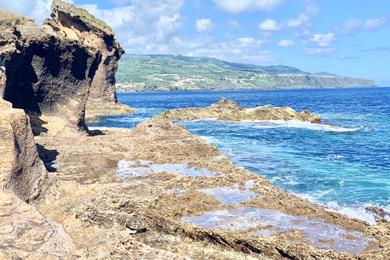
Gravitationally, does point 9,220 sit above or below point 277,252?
above

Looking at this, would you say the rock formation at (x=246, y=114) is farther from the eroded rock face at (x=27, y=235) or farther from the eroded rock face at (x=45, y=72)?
the eroded rock face at (x=27, y=235)

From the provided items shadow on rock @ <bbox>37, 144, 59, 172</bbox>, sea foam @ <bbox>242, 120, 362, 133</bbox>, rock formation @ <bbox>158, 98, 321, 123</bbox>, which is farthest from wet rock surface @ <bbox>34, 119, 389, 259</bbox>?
rock formation @ <bbox>158, 98, 321, 123</bbox>

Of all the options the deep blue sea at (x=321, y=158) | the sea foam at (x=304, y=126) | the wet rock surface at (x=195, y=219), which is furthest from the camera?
the sea foam at (x=304, y=126)

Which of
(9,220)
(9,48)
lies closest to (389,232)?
(9,220)

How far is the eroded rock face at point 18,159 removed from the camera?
18.4 meters

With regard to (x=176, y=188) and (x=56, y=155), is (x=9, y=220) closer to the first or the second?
(x=176, y=188)

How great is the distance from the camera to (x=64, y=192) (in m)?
21.8

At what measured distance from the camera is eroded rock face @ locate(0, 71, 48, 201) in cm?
1838

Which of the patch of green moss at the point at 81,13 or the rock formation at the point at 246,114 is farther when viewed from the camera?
the rock formation at the point at 246,114

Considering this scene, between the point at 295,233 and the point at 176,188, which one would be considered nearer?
the point at 295,233

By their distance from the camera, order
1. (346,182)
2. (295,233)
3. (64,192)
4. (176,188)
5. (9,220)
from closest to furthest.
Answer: (9,220) → (295,233) → (64,192) → (176,188) → (346,182)

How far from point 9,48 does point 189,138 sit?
1749 centimetres

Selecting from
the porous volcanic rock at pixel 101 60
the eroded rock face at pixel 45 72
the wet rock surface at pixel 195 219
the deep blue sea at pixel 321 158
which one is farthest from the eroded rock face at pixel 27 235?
the porous volcanic rock at pixel 101 60

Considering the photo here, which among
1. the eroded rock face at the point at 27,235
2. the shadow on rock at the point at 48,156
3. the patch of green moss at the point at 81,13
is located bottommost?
the shadow on rock at the point at 48,156
